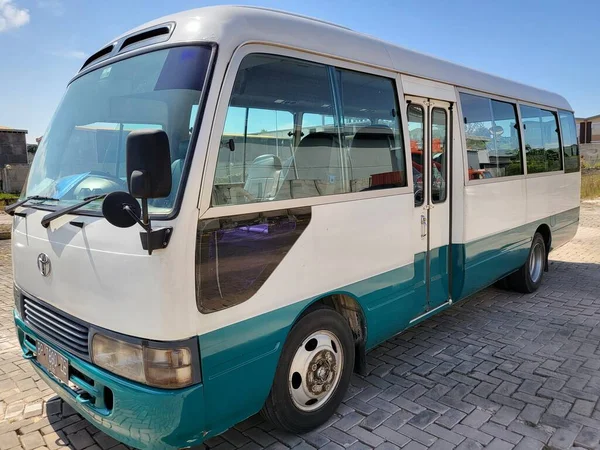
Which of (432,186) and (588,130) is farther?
(588,130)

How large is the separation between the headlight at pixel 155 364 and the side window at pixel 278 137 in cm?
80

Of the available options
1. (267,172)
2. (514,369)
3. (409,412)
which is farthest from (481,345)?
(267,172)

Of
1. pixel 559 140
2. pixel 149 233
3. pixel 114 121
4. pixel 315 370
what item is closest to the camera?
pixel 149 233

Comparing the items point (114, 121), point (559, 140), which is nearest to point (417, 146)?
point (114, 121)

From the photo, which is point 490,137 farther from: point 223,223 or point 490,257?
point 223,223

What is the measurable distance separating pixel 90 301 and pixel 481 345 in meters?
3.82

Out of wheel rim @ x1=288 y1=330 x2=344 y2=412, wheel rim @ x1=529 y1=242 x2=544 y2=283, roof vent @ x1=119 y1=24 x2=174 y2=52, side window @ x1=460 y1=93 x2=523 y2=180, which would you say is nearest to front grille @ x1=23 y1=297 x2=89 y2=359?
wheel rim @ x1=288 y1=330 x2=344 y2=412

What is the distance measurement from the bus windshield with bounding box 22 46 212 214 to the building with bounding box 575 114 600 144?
45.0 m

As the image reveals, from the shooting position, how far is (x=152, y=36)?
2805mm

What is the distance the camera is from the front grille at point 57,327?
8.52 ft

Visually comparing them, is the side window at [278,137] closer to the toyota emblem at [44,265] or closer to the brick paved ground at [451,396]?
the toyota emblem at [44,265]

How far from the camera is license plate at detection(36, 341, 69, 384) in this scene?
273 cm

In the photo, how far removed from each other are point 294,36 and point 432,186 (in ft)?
6.79

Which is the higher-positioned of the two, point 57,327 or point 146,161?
point 146,161
